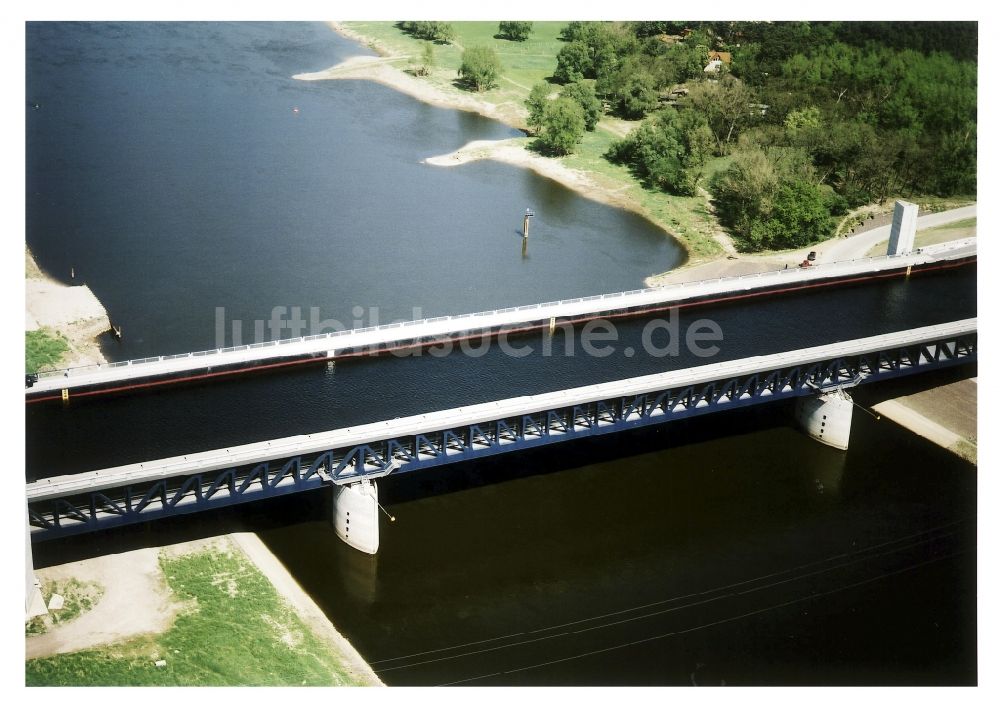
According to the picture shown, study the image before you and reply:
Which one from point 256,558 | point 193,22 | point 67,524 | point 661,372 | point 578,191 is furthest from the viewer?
point 193,22

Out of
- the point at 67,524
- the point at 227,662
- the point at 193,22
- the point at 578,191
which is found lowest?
the point at 227,662

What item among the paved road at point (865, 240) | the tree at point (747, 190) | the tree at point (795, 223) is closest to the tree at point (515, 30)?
the tree at point (747, 190)

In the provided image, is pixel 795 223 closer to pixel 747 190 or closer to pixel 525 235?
pixel 747 190

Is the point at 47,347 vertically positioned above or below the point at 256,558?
above

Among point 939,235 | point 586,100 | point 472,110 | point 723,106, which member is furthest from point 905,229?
point 472,110

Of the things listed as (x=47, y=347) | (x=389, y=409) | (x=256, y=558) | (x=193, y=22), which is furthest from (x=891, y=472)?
(x=193, y=22)

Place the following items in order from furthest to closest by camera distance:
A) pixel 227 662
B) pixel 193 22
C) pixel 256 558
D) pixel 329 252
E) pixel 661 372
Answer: pixel 193 22 < pixel 329 252 < pixel 661 372 < pixel 256 558 < pixel 227 662

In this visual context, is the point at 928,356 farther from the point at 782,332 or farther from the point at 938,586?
the point at 938,586
